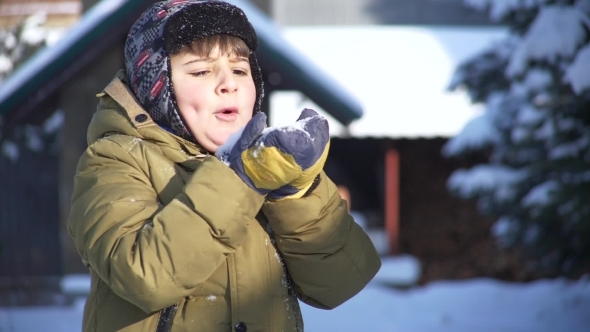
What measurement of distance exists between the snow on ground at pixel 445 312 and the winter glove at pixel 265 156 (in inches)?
224

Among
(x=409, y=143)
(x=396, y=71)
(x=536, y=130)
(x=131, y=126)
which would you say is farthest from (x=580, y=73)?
(x=409, y=143)

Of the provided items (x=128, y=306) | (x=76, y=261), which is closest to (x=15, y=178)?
(x=76, y=261)

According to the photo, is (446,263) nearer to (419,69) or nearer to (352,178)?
(352,178)

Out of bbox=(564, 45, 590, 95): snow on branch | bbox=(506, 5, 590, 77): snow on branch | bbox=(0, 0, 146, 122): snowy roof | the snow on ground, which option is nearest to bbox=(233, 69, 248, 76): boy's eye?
bbox=(564, 45, 590, 95): snow on branch

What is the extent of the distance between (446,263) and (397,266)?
2.07 metres

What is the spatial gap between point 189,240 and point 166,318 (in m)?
0.26

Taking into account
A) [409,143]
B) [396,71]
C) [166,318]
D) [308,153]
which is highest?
[308,153]

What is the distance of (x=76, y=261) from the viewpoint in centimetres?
848

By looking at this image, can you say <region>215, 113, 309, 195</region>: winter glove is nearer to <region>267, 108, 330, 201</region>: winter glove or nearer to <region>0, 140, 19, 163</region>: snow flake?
<region>267, 108, 330, 201</region>: winter glove

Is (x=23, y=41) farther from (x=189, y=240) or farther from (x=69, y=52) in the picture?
(x=189, y=240)

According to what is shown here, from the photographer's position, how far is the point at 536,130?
7133 millimetres

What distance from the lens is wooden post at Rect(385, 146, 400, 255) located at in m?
12.8

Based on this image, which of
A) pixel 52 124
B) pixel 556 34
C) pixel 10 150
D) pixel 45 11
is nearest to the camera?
pixel 556 34

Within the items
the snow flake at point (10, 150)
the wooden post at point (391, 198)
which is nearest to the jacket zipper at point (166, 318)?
the snow flake at point (10, 150)
